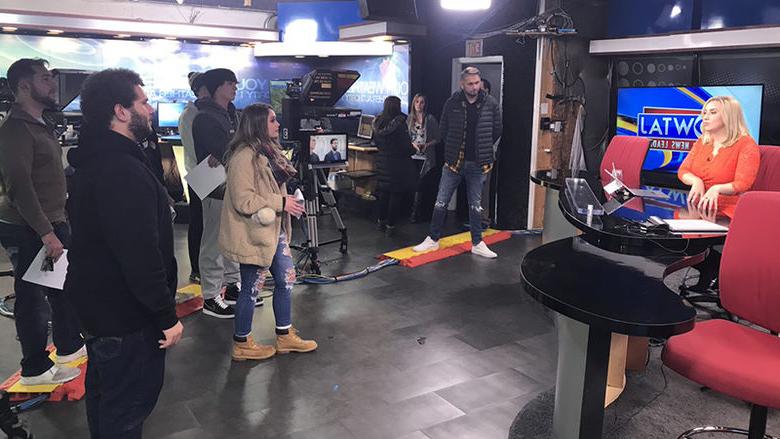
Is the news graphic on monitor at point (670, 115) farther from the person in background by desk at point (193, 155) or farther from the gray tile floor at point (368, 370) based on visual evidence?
the person in background by desk at point (193, 155)

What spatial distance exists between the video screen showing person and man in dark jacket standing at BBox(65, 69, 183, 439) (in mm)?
2870

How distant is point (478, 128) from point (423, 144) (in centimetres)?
174


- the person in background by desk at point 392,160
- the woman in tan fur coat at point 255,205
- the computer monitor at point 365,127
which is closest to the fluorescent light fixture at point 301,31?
the computer monitor at point 365,127

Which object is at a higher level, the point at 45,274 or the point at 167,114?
the point at 167,114

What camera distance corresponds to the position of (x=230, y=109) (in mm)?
4582

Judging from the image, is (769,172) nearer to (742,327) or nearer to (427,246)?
(742,327)

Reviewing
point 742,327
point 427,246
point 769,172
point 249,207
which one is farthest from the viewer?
point 427,246

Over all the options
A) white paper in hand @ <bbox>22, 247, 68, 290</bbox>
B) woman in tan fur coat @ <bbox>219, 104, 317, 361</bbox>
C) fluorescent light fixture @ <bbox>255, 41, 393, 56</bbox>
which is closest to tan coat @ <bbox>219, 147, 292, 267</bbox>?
woman in tan fur coat @ <bbox>219, 104, 317, 361</bbox>

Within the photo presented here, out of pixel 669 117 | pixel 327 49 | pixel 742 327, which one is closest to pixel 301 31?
pixel 327 49

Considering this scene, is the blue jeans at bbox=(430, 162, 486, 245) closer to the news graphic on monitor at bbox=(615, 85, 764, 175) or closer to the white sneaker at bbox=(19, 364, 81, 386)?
the news graphic on monitor at bbox=(615, 85, 764, 175)

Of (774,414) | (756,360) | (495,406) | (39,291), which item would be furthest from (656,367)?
(39,291)

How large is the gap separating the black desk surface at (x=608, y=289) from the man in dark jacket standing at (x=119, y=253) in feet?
3.92

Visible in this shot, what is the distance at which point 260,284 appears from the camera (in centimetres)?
340

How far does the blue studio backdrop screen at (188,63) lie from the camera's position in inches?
310
